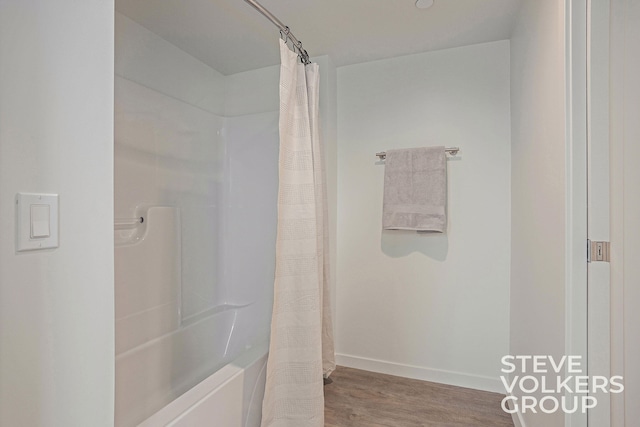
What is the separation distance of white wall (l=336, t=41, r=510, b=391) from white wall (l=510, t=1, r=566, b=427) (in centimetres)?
14

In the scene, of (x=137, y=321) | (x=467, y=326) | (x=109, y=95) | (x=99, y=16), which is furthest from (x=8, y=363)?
(x=467, y=326)

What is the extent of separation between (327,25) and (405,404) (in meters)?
2.44

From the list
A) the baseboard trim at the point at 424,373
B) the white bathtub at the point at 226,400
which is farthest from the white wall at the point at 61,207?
the baseboard trim at the point at 424,373

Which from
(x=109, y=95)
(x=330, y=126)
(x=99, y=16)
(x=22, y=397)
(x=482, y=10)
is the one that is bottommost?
(x=22, y=397)

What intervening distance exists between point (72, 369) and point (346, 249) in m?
1.97

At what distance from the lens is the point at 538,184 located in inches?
55.8

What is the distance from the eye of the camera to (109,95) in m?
0.82

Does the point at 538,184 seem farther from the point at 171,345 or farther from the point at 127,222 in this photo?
the point at 171,345

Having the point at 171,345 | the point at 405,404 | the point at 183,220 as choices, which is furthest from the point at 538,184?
the point at 171,345

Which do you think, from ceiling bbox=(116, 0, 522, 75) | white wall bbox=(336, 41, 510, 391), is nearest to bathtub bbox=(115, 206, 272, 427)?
white wall bbox=(336, 41, 510, 391)

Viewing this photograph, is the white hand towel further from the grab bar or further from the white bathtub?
the grab bar

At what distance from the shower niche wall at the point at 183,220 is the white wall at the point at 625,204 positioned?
1957 mm

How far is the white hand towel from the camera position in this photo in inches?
86.4

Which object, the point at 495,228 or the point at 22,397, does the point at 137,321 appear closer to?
the point at 22,397
